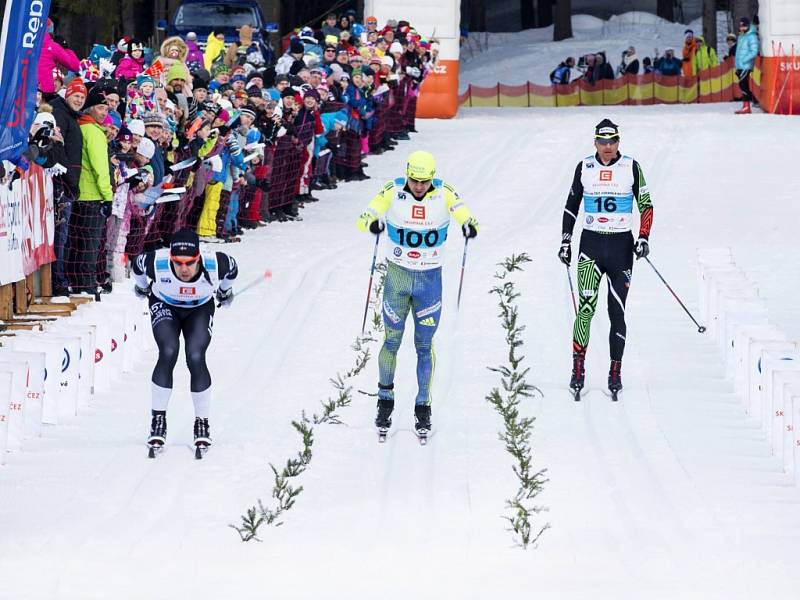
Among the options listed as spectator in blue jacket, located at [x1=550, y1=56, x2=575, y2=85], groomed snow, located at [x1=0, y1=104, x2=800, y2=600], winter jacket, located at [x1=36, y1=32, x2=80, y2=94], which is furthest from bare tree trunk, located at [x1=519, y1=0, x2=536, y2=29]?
winter jacket, located at [x1=36, y1=32, x2=80, y2=94]

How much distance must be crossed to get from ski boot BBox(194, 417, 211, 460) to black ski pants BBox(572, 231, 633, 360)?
10.9 feet

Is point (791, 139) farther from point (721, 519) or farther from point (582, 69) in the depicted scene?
point (721, 519)

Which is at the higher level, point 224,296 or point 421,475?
point 224,296

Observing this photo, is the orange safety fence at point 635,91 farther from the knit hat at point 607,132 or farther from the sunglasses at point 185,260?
the sunglasses at point 185,260

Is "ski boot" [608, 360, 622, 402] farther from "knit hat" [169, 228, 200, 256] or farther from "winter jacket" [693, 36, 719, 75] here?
"winter jacket" [693, 36, 719, 75]

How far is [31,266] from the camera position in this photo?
14.0 meters

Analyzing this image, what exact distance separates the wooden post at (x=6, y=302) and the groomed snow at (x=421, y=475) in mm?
1368

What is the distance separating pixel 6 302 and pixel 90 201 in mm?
1606

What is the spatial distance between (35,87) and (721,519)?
6.47 meters

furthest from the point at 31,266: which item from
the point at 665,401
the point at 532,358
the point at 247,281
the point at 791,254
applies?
the point at 791,254

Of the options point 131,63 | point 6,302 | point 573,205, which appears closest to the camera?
point 573,205

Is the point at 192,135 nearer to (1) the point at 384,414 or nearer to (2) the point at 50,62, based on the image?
(2) the point at 50,62

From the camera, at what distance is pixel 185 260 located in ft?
34.0

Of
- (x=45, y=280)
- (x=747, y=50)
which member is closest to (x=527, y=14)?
(x=747, y=50)
